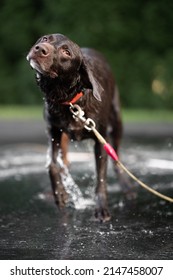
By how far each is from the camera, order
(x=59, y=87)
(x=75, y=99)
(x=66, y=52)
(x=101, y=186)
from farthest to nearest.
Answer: (x=101, y=186), (x=75, y=99), (x=59, y=87), (x=66, y=52)

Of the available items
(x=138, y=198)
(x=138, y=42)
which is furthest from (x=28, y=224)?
(x=138, y=42)

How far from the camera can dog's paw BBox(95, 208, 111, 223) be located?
5885 mm

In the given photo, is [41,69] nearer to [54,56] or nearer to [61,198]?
[54,56]

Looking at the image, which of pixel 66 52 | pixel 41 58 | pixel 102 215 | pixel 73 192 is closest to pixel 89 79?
pixel 66 52

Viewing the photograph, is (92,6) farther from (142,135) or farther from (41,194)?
(41,194)

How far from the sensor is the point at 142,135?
1382cm

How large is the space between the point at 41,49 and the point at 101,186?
5.36 feet

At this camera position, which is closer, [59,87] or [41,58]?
[41,58]

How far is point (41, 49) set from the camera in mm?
5055

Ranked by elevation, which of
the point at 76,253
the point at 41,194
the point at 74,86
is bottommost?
the point at 41,194

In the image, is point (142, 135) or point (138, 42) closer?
point (142, 135)

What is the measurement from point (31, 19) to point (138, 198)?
16807 mm

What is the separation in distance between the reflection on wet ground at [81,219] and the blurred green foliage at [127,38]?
11.0 meters
